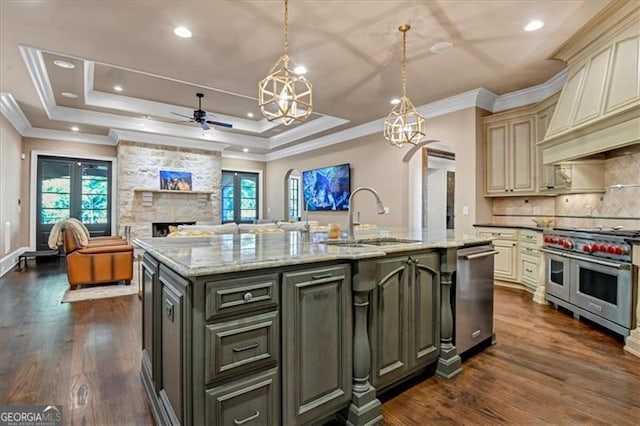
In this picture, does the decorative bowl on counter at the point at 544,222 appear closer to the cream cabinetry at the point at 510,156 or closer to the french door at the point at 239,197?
the cream cabinetry at the point at 510,156

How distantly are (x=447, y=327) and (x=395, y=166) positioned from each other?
4263 millimetres

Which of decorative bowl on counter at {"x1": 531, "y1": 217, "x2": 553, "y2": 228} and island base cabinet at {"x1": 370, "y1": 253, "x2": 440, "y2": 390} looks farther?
decorative bowl on counter at {"x1": 531, "y1": 217, "x2": 553, "y2": 228}

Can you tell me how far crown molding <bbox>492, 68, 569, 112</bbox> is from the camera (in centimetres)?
435

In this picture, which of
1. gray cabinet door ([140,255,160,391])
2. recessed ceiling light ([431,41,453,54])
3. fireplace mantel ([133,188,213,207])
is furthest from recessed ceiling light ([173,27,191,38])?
fireplace mantel ([133,188,213,207])

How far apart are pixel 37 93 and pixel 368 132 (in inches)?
222

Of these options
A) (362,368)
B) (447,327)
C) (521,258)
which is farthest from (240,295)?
(521,258)

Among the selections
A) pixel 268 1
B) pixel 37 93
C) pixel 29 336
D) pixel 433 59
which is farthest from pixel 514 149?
pixel 37 93

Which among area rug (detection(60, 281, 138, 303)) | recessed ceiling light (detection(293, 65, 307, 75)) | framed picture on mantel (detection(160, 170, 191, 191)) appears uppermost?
recessed ceiling light (detection(293, 65, 307, 75))

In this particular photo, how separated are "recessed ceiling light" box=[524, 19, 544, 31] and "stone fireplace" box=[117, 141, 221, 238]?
745 centimetres

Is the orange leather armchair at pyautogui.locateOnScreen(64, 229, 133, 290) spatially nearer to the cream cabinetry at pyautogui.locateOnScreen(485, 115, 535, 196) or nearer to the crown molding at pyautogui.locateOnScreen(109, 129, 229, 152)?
the crown molding at pyautogui.locateOnScreen(109, 129, 229, 152)

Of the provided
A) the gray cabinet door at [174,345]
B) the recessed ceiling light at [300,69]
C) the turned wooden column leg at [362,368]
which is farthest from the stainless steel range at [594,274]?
the recessed ceiling light at [300,69]

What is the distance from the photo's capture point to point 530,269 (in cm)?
438

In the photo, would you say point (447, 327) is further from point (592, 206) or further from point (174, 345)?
point (592, 206)

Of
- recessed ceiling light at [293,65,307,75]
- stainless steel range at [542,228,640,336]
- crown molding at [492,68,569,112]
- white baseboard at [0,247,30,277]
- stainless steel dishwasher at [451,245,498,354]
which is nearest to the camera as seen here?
stainless steel dishwasher at [451,245,498,354]
